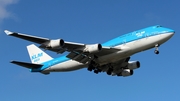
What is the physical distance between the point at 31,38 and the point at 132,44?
466 inches

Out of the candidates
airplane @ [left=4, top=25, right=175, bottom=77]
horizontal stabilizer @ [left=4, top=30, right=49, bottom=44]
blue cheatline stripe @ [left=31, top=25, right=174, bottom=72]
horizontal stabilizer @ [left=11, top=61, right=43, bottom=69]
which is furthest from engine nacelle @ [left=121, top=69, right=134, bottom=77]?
horizontal stabilizer @ [left=4, top=30, right=49, bottom=44]

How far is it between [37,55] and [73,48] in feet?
47.7

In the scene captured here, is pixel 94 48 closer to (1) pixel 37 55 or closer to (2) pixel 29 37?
(2) pixel 29 37

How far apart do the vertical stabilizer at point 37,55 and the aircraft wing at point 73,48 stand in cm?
964

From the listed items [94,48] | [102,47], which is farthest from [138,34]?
[94,48]

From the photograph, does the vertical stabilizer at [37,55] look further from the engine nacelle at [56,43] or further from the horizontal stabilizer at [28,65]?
the engine nacelle at [56,43]

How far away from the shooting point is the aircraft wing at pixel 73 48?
4274cm

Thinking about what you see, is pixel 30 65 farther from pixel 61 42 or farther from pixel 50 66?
pixel 61 42

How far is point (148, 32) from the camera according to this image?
147 feet

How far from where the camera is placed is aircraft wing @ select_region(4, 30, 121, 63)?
4274 centimetres

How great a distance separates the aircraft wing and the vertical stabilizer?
9.64 metres

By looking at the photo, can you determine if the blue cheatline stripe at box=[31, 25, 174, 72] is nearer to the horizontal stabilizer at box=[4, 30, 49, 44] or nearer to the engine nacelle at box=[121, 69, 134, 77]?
the engine nacelle at box=[121, 69, 134, 77]

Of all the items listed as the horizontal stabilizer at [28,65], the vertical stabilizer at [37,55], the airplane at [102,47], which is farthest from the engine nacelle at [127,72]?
the horizontal stabilizer at [28,65]

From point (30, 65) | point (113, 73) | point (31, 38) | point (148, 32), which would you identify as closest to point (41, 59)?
point (30, 65)
